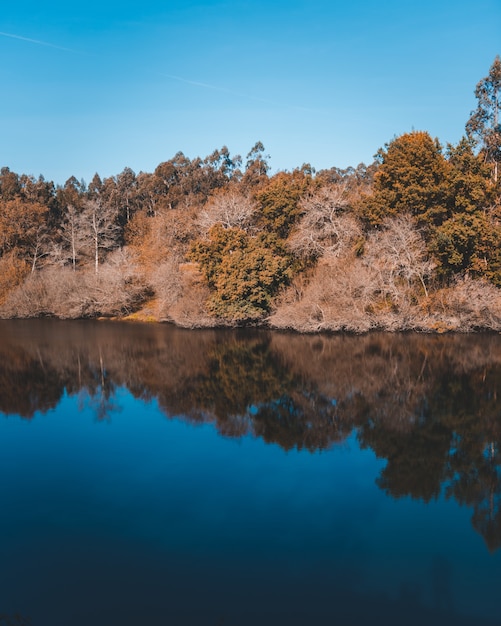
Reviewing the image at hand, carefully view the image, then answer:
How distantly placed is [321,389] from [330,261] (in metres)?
16.9

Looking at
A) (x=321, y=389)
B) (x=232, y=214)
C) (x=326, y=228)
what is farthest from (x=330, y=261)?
(x=321, y=389)

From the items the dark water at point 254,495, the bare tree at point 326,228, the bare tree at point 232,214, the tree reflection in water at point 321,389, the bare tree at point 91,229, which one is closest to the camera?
the dark water at point 254,495

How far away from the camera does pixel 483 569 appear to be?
31.0ft

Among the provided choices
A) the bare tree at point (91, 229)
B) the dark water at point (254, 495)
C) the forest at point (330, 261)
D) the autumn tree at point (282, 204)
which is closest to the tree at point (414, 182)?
the forest at point (330, 261)

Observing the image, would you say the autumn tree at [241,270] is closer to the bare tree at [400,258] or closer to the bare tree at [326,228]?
the bare tree at [326,228]

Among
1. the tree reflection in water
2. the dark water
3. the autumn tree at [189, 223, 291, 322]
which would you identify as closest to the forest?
the autumn tree at [189, 223, 291, 322]

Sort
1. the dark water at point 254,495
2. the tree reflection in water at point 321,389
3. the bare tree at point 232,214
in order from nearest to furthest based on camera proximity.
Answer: the dark water at point 254,495 < the tree reflection in water at point 321,389 < the bare tree at point 232,214

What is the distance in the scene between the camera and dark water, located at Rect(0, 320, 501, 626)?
8.80m

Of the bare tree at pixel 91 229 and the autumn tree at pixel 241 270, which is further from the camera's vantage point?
the bare tree at pixel 91 229

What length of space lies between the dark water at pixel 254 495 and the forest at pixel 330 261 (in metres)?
9.23

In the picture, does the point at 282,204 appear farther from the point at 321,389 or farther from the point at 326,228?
the point at 321,389

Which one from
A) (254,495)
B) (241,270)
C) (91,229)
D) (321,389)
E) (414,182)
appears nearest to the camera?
(254,495)

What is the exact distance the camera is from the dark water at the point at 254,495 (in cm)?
880

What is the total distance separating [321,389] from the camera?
2119cm
